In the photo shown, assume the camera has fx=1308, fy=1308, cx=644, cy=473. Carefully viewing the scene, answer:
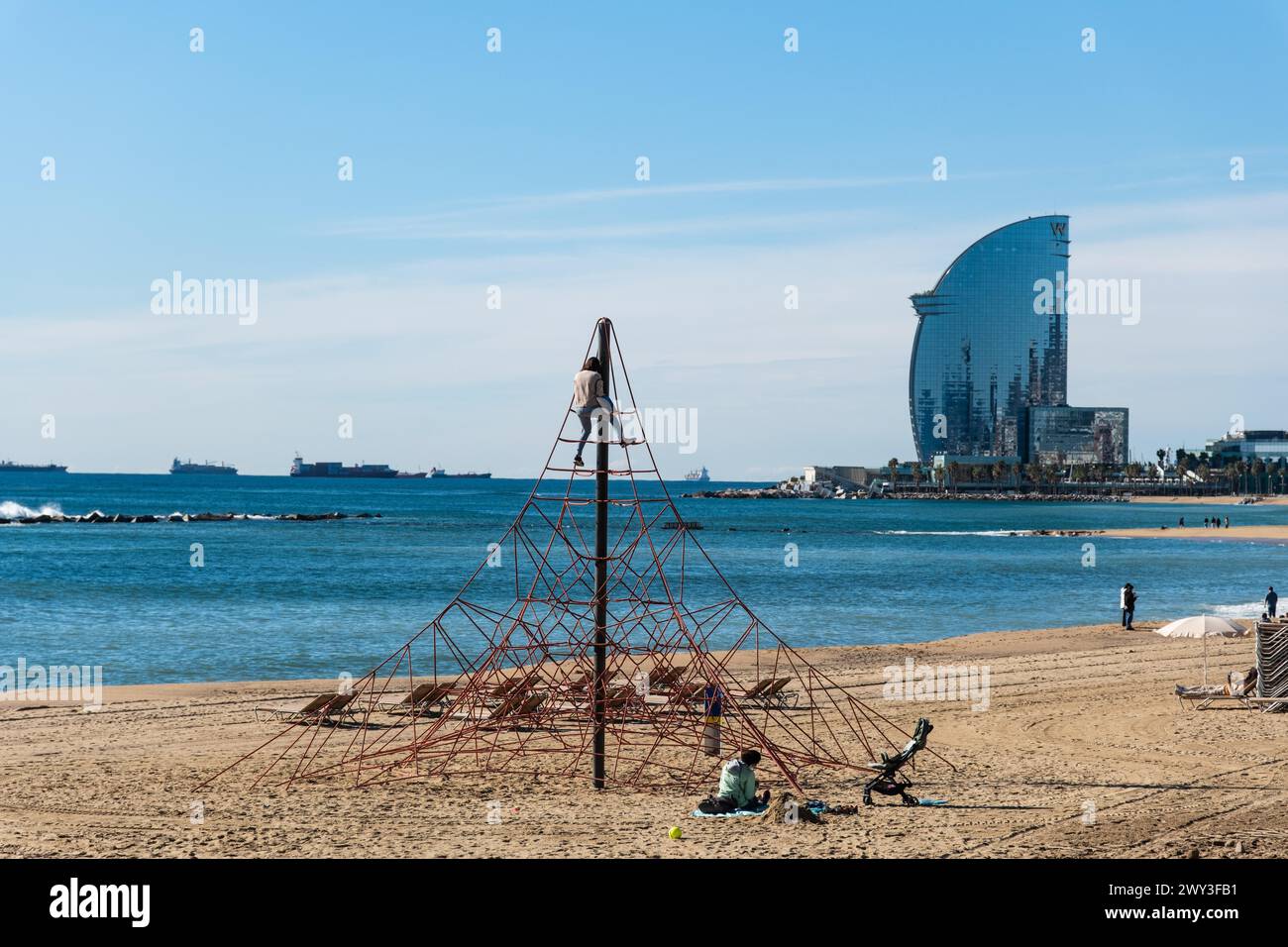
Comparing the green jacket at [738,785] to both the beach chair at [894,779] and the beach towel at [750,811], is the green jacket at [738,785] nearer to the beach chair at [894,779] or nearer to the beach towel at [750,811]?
the beach towel at [750,811]

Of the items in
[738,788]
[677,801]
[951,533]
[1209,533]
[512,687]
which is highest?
[512,687]

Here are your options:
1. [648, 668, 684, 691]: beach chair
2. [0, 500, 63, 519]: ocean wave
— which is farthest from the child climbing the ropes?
[0, 500, 63, 519]: ocean wave

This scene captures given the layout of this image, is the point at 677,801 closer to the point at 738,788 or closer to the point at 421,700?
the point at 738,788

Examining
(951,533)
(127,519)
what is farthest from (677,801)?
(127,519)

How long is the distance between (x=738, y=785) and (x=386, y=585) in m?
37.4

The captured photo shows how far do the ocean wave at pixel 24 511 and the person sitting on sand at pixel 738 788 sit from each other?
330 feet

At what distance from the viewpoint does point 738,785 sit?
39.1 feet

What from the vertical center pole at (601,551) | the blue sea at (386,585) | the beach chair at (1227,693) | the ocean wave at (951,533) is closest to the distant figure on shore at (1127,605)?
the blue sea at (386,585)

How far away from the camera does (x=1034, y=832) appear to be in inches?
432

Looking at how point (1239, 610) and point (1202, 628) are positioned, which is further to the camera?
point (1239, 610)

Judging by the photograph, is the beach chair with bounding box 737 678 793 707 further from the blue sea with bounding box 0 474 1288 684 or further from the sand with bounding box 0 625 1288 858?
the blue sea with bounding box 0 474 1288 684
